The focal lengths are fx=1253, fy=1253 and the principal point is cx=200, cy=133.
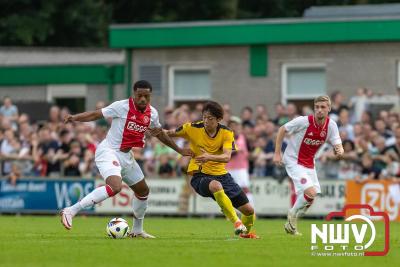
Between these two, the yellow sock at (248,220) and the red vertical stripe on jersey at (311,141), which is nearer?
the yellow sock at (248,220)

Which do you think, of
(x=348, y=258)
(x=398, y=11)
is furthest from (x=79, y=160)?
(x=348, y=258)

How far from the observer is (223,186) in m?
17.5

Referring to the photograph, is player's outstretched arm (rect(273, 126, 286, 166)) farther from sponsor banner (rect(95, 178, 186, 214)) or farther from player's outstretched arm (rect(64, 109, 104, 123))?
sponsor banner (rect(95, 178, 186, 214))

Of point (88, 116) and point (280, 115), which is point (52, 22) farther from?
point (88, 116)

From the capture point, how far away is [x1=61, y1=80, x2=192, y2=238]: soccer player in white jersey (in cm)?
1714

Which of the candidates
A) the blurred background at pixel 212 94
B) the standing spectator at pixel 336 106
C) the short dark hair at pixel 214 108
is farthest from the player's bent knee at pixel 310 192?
the standing spectator at pixel 336 106

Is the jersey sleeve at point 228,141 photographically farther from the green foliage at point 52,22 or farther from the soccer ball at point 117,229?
the green foliage at point 52,22

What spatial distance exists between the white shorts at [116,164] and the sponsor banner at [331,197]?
33.0 ft

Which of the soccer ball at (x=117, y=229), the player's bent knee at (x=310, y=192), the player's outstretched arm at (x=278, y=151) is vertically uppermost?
the player's outstretched arm at (x=278, y=151)

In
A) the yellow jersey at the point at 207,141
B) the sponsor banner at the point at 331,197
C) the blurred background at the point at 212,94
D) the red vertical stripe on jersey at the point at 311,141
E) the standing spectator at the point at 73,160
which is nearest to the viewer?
the yellow jersey at the point at 207,141

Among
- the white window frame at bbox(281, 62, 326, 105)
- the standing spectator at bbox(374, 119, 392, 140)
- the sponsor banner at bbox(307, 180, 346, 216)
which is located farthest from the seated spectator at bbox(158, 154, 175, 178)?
the white window frame at bbox(281, 62, 326, 105)

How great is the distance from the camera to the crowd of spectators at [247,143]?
26.4 m

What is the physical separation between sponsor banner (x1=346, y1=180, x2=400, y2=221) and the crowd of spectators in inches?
7.1

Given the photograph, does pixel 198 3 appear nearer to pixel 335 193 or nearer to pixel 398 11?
pixel 398 11
